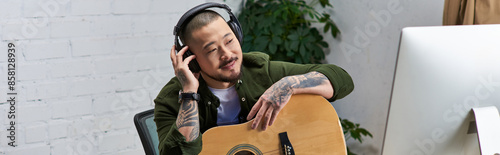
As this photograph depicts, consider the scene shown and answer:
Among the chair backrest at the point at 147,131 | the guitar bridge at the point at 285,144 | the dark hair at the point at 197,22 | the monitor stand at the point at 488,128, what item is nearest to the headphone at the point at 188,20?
the dark hair at the point at 197,22

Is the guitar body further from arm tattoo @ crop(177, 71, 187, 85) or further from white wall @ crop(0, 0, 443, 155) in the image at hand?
white wall @ crop(0, 0, 443, 155)

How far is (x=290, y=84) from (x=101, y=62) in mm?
1239

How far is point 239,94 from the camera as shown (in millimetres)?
1174

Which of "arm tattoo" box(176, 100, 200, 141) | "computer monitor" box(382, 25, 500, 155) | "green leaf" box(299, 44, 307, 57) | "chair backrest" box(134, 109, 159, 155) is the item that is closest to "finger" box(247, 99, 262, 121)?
"arm tattoo" box(176, 100, 200, 141)

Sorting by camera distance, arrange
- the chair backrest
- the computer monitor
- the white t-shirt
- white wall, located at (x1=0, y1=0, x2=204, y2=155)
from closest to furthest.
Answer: the computer monitor → the white t-shirt → the chair backrest → white wall, located at (x1=0, y1=0, x2=204, y2=155)

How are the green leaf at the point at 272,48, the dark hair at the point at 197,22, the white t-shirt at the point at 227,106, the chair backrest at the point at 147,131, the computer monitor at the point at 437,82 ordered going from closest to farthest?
the computer monitor at the point at 437,82 → the dark hair at the point at 197,22 → the white t-shirt at the point at 227,106 → the chair backrest at the point at 147,131 → the green leaf at the point at 272,48

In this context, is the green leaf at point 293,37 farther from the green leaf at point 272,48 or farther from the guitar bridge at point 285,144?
the guitar bridge at point 285,144

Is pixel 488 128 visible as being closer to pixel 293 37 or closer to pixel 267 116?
pixel 267 116

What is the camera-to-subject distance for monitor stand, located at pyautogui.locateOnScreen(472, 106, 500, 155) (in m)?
0.98

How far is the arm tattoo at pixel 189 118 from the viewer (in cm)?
109

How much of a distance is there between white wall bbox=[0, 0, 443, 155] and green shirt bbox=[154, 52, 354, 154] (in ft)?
3.41

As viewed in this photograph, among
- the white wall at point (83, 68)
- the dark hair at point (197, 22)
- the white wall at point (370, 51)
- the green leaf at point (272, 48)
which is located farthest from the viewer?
the green leaf at point (272, 48)

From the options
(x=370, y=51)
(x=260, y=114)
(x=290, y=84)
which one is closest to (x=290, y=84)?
(x=290, y=84)

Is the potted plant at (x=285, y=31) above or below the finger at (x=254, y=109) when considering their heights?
above
